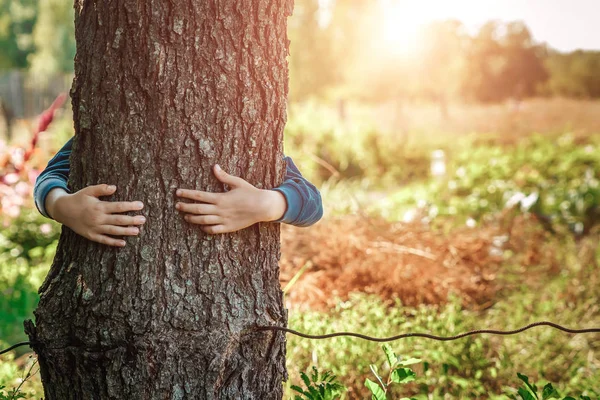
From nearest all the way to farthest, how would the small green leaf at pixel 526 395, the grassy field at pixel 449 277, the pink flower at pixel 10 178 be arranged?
the small green leaf at pixel 526 395 → the grassy field at pixel 449 277 → the pink flower at pixel 10 178

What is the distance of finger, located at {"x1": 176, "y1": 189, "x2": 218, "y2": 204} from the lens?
1.54 m

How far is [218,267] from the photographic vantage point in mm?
1604

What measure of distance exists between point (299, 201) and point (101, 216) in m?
0.53

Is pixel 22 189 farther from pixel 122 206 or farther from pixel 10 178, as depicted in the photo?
pixel 122 206

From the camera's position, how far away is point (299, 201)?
1.71 m

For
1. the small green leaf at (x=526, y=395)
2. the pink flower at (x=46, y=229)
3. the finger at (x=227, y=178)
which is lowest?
the small green leaf at (x=526, y=395)

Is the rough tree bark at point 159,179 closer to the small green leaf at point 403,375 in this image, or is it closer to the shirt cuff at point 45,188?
the shirt cuff at point 45,188

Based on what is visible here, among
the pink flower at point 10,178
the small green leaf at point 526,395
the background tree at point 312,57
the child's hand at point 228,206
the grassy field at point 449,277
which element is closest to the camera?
the small green leaf at point 526,395

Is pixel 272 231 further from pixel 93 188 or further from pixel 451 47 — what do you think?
pixel 451 47

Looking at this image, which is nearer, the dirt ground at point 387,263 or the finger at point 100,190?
the finger at point 100,190

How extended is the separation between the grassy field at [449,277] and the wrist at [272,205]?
0.77 meters

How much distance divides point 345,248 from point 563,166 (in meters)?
4.29

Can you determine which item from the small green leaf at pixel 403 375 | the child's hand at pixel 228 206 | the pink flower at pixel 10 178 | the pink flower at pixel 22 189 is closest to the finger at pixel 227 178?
the child's hand at pixel 228 206

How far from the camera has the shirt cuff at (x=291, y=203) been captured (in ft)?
5.50
